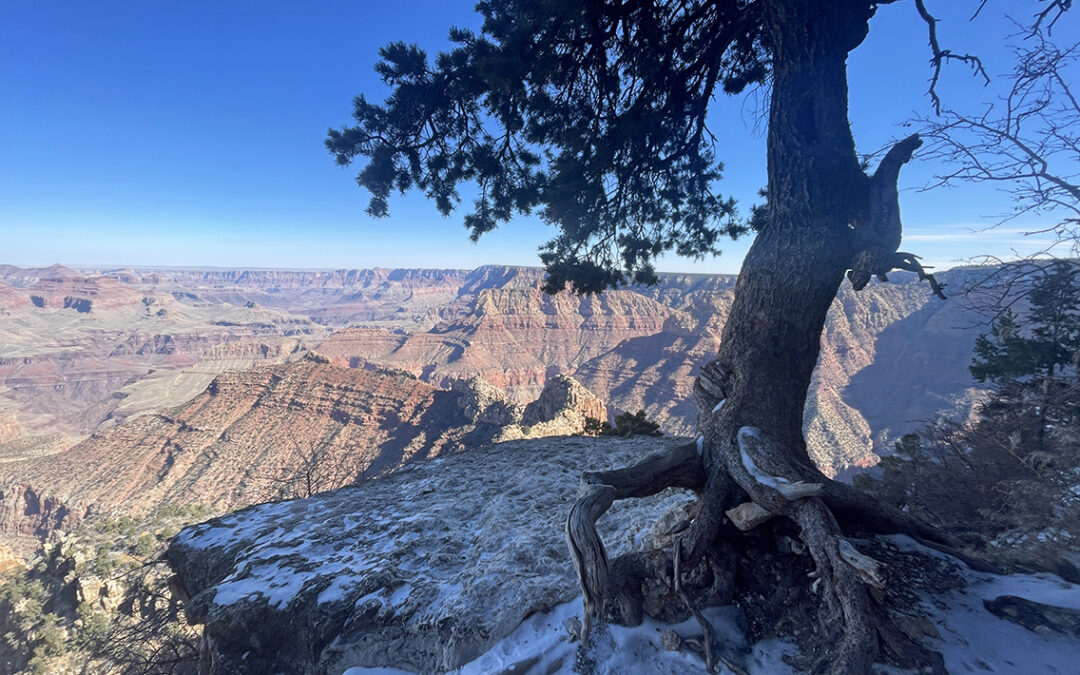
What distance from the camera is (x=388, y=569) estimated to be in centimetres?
379

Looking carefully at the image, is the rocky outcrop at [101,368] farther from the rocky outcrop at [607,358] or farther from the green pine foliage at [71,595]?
the green pine foliage at [71,595]

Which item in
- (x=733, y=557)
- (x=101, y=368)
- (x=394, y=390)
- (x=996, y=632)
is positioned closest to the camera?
(x=996, y=632)

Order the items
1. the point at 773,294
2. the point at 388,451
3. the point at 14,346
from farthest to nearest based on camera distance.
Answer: the point at 14,346 → the point at 388,451 → the point at 773,294

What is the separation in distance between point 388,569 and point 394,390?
59903 millimetres

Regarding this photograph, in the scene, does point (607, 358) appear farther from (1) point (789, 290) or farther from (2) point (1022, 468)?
(1) point (789, 290)

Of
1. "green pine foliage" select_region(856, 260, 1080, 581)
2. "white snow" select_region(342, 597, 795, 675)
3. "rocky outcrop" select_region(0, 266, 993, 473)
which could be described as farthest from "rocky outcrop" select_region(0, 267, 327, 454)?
"green pine foliage" select_region(856, 260, 1080, 581)

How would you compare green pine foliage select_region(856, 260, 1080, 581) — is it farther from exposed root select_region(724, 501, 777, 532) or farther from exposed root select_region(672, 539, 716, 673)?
→ exposed root select_region(672, 539, 716, 673)

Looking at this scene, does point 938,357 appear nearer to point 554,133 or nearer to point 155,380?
point 554,133

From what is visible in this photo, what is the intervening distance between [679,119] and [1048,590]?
5.43m

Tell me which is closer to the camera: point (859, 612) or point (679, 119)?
point (859, 612)

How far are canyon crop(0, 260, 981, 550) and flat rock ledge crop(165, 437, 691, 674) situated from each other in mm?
2660

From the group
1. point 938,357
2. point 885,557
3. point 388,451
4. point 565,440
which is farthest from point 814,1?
point 938,357

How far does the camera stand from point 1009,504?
5398 millimetres

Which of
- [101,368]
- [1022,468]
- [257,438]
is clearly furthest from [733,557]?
[101,368]
